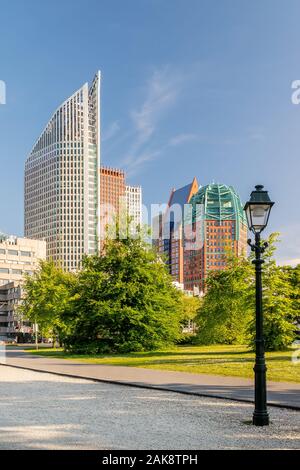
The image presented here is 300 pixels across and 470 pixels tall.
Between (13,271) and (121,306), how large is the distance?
127 m

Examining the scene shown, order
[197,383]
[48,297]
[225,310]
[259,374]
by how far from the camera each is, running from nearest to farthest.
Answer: [259,374]
[197,383]
[225,310]
[48,297]

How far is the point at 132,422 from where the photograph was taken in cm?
1159

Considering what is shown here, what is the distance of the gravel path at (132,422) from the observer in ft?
31.1

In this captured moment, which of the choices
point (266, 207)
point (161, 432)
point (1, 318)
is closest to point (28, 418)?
point (161, 432)

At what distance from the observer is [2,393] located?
1722cm

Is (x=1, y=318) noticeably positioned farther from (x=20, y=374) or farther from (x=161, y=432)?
(x=161, y=432)

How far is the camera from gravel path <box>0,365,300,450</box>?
9484 millimetres

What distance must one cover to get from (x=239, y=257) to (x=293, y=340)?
842 cm

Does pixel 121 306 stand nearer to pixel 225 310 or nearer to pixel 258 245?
pixel 225 310

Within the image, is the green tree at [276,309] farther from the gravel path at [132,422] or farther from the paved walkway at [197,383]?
the gravel path at [132,422]

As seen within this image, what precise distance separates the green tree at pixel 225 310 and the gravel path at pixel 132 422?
992 inches
